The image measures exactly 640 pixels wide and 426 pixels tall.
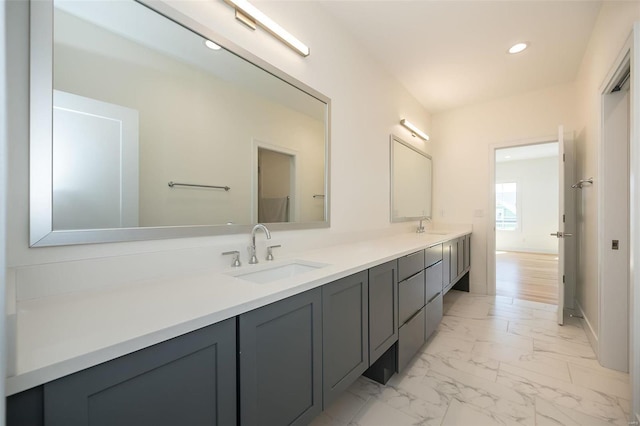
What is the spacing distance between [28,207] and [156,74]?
70cm

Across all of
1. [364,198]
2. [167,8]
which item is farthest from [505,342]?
[167,8]

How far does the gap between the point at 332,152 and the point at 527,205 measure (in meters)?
8.16

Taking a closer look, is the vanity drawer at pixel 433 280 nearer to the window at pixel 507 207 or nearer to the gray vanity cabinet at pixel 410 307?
the gray vanity cabinet at pixel 410 307

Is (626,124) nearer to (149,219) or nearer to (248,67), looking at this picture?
(248,67)

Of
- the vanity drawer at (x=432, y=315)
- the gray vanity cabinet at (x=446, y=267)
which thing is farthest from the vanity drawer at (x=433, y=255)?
the vanity drawer at (x=432, y=315)

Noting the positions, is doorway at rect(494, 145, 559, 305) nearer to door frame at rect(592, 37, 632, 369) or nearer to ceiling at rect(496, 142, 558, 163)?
ceiling at rect(496, 142, 558, 163)

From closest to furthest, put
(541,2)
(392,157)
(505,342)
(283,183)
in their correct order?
(283,183) → (541,2) → (505,342) → (392,157)

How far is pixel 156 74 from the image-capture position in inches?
45.1

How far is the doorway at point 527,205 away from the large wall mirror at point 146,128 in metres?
6.09

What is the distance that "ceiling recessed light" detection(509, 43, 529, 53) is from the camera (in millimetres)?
2467

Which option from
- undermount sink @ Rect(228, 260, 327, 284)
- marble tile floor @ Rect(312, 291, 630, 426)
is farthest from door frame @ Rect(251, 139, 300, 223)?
marble tile floor @ Rect(312, 291, 630, 426)

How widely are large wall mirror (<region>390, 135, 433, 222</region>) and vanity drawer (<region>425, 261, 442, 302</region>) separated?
0.76 meters

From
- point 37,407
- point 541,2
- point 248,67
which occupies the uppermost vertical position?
point 541,2

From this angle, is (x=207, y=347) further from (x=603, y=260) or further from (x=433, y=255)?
(x=603, y=260)
